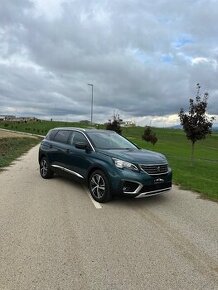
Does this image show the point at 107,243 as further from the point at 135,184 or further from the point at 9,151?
the point at 9,151

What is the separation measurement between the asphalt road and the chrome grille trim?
727mm

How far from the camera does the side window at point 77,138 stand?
30.4 ft

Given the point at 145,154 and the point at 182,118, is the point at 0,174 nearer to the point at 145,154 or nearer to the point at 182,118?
the point at 145,154

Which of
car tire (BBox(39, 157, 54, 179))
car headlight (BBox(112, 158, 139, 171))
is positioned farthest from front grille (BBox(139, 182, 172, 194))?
car tire (BBox(39, 157, 54, 179))

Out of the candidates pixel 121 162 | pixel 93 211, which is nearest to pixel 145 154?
pixel 121 162

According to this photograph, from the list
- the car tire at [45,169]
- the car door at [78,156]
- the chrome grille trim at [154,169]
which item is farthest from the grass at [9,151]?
the chrome grille trim at [154,169]

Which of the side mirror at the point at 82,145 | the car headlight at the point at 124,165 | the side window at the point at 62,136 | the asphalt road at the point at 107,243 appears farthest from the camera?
the side window at the point at 62,136

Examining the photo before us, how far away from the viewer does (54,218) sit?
6.55 meters

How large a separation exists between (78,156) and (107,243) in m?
3.99

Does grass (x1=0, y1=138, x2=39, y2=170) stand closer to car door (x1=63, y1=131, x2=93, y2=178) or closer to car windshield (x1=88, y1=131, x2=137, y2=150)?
car door (x1=63, y1=131, x2=93, y2=178)

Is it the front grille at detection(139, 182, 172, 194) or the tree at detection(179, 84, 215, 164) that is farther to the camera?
the tree at detection(179, 84, 215, 164)

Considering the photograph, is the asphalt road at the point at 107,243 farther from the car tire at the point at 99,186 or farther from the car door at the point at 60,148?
the car door at the point at 60,148

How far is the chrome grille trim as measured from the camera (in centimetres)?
760

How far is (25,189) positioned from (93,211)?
296cm
